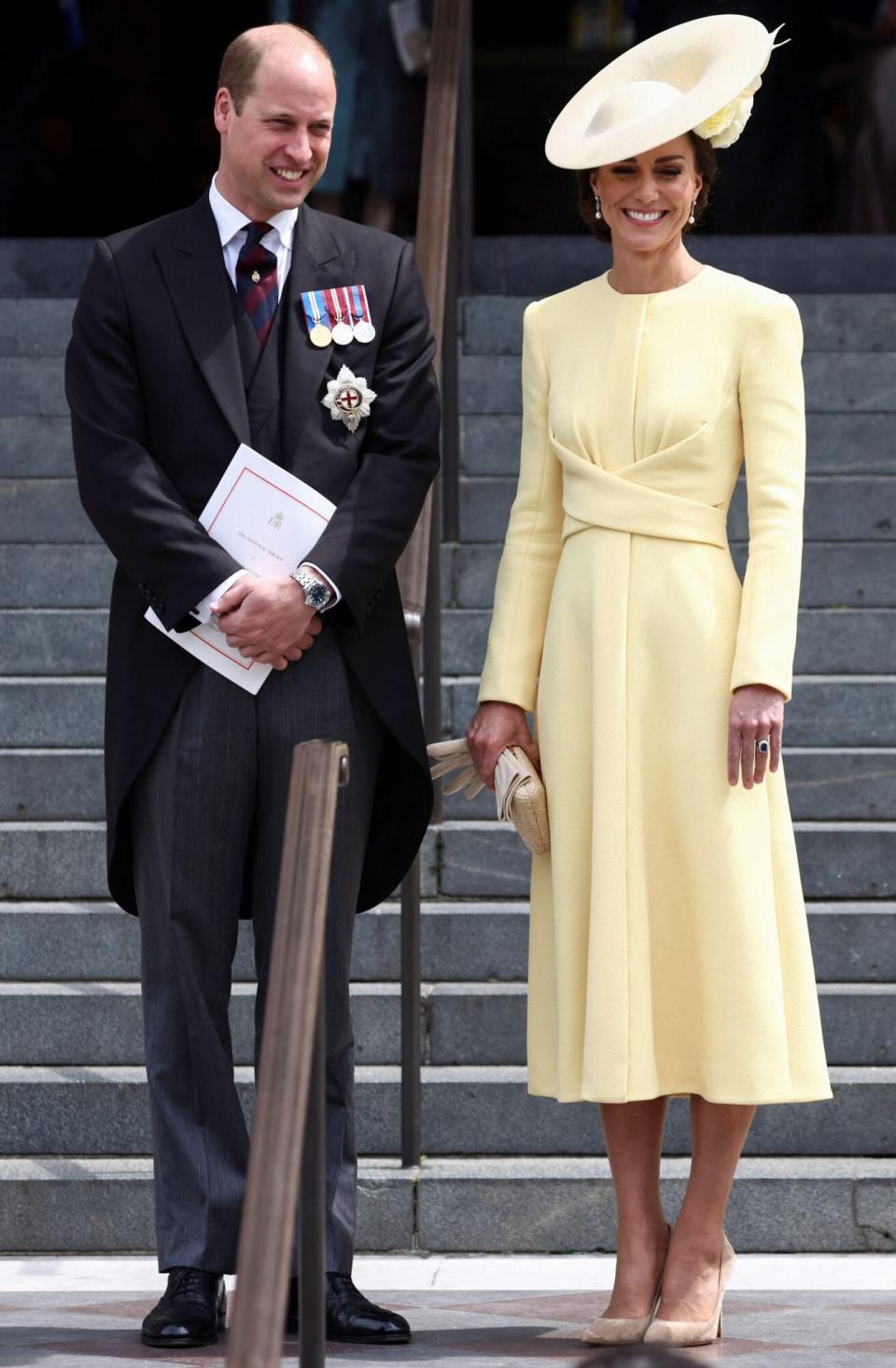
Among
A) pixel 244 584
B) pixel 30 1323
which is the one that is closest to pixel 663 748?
pixel 244 584

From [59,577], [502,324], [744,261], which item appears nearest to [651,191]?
[59,577]

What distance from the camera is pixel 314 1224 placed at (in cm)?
314

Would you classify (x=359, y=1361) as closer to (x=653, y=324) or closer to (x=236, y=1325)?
(x=236, y=1325)

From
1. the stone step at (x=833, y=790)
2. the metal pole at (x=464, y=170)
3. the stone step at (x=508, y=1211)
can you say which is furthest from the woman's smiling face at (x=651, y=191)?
the metal pole at (x=464, y=170)

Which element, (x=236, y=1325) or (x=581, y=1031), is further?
(x=581, y=1031)

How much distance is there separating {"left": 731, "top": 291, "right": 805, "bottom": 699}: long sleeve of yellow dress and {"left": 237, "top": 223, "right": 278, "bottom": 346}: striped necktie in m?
0.79

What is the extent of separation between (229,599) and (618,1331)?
1.29 meters

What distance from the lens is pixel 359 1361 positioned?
375 centimetres

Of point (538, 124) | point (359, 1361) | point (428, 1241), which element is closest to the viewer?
point (359, 1361)

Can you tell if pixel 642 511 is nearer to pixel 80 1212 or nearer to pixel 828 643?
pixel 80 1212

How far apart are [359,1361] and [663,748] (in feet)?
3.47

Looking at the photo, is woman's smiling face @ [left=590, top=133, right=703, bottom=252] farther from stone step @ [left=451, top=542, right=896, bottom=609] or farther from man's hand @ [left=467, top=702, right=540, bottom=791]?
stone step @ [left=451, top=542, right=896, bottom=609]

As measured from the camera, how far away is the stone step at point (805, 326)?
7645 millimetres

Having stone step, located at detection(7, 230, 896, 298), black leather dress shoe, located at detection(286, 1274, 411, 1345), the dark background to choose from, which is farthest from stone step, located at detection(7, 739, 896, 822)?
the dark background
